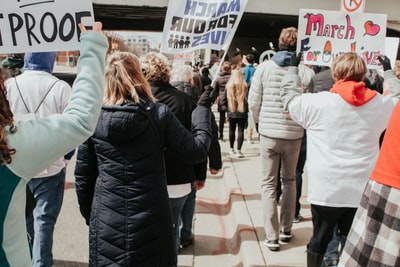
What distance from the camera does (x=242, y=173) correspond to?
24.3 ft

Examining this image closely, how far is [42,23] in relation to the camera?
211 cm

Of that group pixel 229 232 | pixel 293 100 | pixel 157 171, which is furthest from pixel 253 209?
pixel 157 171

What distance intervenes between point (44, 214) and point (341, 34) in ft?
10.6

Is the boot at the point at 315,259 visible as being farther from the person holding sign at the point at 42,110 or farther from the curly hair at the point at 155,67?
the person holding sign at the point at 42,110

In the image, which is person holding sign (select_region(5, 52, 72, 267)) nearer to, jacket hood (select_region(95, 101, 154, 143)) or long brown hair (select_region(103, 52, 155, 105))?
long brown hair (select_region(103, 52, 155, 105))

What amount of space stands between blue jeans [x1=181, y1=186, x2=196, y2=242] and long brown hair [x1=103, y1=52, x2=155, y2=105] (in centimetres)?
190

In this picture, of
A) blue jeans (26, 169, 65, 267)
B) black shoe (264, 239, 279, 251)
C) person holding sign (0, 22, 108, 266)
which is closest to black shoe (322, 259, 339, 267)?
black shoe (264, 239, 279, 251)

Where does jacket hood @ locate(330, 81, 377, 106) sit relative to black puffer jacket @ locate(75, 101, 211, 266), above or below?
above

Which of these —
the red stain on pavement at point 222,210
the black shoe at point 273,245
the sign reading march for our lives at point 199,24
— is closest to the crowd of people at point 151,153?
the sign reading march for our lives at point 199,24

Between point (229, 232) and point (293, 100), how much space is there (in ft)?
7.93

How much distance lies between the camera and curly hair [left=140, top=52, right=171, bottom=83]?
331 cm

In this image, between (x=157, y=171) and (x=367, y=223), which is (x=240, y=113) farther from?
(x=367, y=223)

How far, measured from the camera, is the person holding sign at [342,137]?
9.82 feet

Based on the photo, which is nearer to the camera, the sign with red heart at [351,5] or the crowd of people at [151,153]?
the crowd of people at [151,153]
